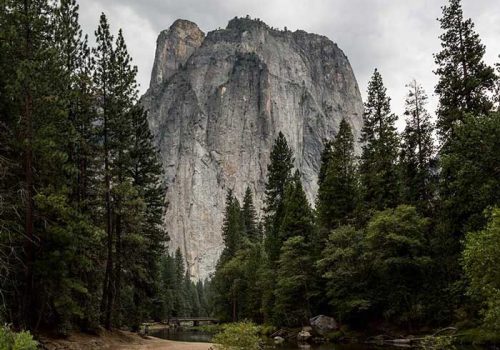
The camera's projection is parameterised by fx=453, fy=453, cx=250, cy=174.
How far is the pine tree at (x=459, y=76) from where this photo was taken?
26125 millimetres

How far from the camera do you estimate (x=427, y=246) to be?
28797 millimetres

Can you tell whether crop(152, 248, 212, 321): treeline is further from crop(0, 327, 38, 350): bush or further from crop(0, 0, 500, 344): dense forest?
crop(0, 327, 38, 350): bush

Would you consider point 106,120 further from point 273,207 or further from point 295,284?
point 273,207

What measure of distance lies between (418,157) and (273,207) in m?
20.2

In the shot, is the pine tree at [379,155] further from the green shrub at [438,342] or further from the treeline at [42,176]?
the green shrub at [438,342]

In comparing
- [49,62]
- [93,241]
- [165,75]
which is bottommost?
[93,241]

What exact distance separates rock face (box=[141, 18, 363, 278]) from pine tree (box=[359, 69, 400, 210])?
107 m

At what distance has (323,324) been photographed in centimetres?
3256

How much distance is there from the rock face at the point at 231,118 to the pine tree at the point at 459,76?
11950 centimetres

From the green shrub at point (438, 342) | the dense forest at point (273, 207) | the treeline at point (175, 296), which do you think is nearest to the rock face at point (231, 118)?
the treeline at point (175, 296)

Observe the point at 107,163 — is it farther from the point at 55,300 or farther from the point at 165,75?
the point at 165,75

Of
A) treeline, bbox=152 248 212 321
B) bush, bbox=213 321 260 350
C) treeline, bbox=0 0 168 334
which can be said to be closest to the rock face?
treeline, bbox=152 248 212 321

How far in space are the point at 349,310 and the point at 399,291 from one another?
3.82 m

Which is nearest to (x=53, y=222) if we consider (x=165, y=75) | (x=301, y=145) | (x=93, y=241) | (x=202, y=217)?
(x=93, y=241)
